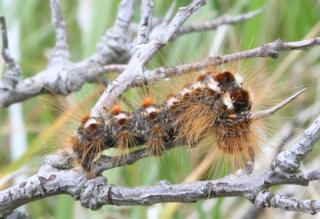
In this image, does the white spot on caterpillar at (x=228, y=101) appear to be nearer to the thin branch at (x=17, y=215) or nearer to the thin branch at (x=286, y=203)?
the thin branch at (x=286, y=203)

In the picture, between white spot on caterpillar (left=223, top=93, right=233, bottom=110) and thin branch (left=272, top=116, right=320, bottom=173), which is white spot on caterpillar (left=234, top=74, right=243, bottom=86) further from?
thin branch (left=272, top=116, right=320, bottom=173)

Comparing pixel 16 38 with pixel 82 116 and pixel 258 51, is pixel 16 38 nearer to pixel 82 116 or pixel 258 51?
pixel 82 116

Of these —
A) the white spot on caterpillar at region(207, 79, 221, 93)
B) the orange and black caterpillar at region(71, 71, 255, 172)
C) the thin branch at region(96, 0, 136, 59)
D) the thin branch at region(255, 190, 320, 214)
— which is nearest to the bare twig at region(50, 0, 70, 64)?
the thin branch at region(96, 0, 136, 59)

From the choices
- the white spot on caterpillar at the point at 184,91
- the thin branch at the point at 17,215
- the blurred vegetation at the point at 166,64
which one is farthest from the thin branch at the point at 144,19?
the thin branch at the point at 17,215

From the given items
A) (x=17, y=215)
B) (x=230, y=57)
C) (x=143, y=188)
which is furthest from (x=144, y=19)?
(x=17, y=215)

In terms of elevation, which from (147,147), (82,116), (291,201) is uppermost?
(82,116)

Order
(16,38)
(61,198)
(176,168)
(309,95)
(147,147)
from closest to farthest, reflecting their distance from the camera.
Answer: (147,147), (61,198), (176,168), (16,38), (309,95)

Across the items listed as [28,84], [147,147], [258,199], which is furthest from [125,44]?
[258,199]

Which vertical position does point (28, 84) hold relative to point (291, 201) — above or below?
above
